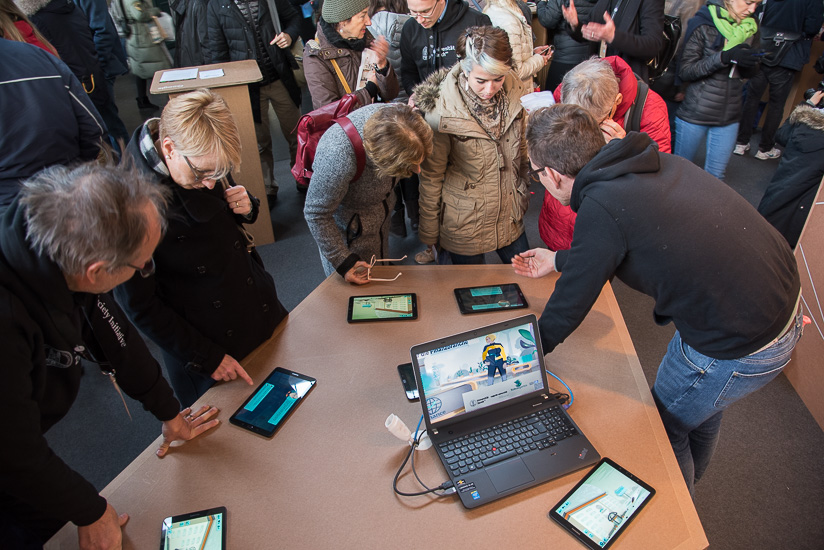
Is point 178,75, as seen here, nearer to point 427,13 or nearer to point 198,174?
point 427,13

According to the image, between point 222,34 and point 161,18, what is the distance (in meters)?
1.51

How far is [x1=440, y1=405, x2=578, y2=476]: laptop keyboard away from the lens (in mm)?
1304

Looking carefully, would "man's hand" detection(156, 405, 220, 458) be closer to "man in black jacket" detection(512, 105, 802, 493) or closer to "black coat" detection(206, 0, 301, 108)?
→ "man in black jacket" detection(512, 105, 802, 493)

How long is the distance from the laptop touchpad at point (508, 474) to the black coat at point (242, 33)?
3.17m

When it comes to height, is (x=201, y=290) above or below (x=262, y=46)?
below

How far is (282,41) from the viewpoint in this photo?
3537 mm

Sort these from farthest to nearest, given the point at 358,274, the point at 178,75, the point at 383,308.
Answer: the point at 178,75 → the point at 358,274 → the point at 383,308

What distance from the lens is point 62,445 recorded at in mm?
2287

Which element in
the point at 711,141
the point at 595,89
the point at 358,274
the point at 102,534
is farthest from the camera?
the point at 711,141

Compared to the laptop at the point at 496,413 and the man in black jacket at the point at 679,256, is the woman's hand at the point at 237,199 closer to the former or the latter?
the laptop at the point at 496,413

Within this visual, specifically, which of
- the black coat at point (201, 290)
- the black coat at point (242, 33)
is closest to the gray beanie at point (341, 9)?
the black coat at point (242, 33)

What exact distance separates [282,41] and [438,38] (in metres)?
1.23

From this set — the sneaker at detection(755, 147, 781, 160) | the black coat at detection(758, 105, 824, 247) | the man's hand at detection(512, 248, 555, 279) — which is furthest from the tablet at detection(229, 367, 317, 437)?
the sneaker at detection(755, 147, 781, 160)

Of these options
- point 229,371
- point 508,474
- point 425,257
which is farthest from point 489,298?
point 425,257
